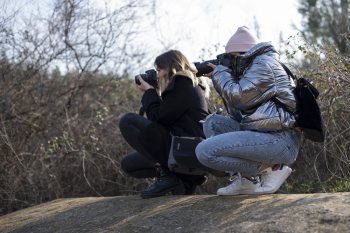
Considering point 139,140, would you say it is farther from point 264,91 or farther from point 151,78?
point 264,91

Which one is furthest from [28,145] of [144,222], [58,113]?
[144,222]

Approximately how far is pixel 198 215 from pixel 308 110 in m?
1.11

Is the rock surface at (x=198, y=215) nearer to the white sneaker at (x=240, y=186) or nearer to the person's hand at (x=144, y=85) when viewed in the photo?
the white sneaker at (x=240, y=186)

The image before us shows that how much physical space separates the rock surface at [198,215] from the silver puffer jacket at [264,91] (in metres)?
0.56

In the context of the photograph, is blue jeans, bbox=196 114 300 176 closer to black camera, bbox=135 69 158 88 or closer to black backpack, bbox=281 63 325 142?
black backpack, bbox=281 63 325 142

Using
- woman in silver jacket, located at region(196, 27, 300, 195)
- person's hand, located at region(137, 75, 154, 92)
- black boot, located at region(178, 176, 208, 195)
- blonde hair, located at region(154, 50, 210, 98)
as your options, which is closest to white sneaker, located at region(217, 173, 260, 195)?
woman in silver jacket, located at region(196, 27, 300, 195)

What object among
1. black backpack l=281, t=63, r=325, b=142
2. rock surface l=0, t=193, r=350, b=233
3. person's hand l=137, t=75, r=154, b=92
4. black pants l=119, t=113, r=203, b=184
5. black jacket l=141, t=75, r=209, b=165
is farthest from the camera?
person's hand l=137, t=75, r=154, b=92

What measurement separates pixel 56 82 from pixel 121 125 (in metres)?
5.04

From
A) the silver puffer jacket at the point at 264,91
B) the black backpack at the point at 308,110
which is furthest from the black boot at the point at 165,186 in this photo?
the black backpack at the point at 308,110

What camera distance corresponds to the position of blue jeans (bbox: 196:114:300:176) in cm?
490

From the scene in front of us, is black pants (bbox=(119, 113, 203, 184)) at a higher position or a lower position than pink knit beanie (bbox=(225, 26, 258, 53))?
lower

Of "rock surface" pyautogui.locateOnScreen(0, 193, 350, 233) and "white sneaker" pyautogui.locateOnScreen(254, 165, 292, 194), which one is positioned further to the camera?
"white sneaker" pyautogui.locateOnScreen(254, 165, 292, 194)

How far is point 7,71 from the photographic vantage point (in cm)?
1020

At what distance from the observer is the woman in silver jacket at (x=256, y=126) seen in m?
4.88
